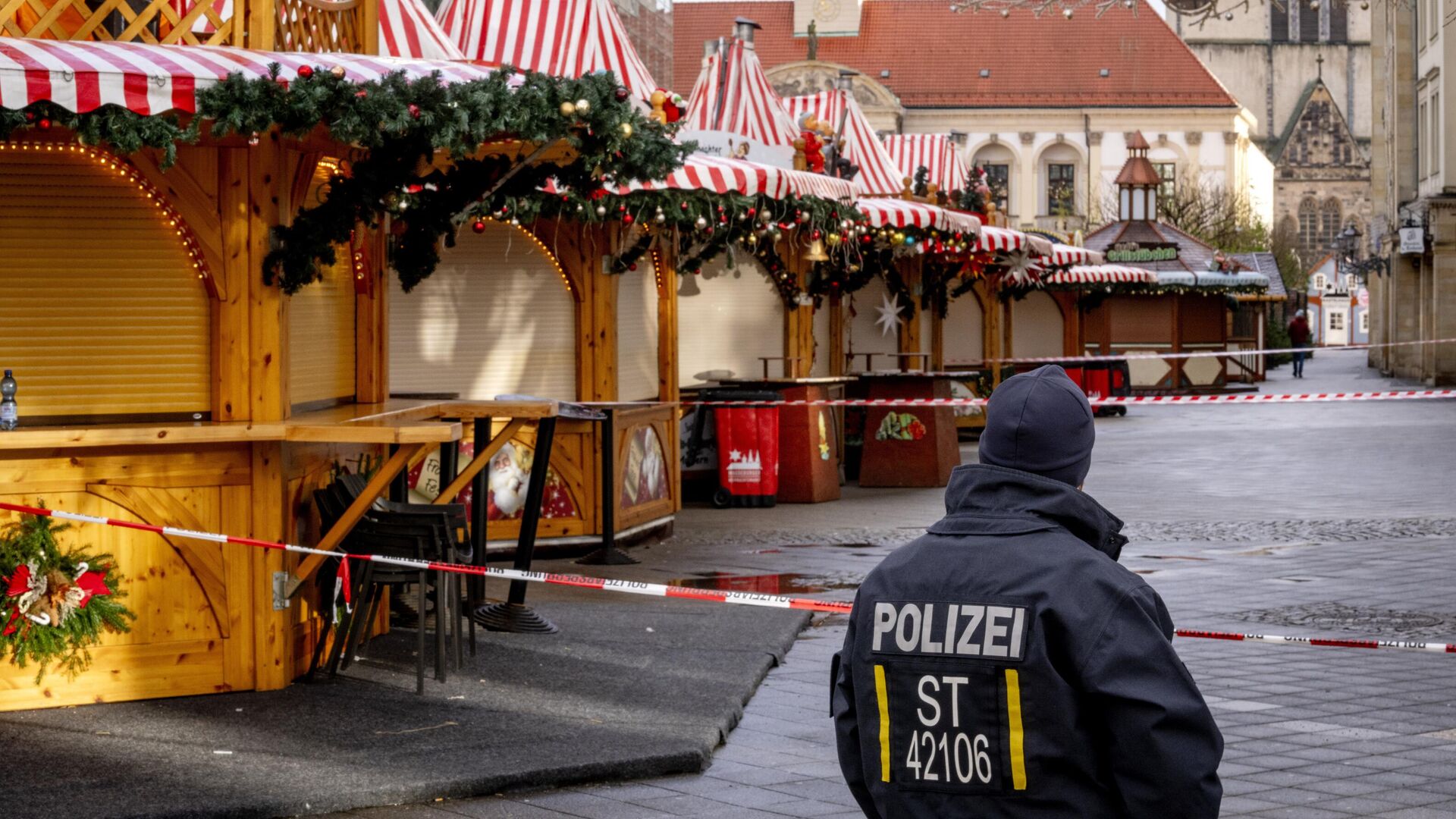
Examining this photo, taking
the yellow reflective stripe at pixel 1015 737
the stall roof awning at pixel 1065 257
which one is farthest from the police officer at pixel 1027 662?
the stall roof awning at pixel 1065 257

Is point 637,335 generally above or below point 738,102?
below

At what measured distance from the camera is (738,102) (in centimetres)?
2003

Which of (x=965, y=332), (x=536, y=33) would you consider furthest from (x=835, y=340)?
(x=965, y=332)

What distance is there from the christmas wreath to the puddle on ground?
14.6 ft

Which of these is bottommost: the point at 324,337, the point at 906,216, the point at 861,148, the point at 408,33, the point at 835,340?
the point at 324,337

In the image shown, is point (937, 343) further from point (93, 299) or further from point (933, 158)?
point (93, 299)

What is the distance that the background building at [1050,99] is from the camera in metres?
80.1

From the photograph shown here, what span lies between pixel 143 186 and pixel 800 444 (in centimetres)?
1032

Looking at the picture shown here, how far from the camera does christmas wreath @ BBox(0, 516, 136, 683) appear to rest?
746 cm

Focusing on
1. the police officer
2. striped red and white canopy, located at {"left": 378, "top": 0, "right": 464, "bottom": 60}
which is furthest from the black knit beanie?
striped red and white canopy, located at {"left": 378, "top": 0, "right": 464, "bottom": 60}

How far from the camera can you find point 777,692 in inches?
325

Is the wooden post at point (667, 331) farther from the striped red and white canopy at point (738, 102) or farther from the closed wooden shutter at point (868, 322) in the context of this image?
the closed wooden shutter at point (868, 322)

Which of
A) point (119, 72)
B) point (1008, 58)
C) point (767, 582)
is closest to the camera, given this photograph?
point (119, 72)

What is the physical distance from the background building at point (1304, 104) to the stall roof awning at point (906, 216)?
89518mm
